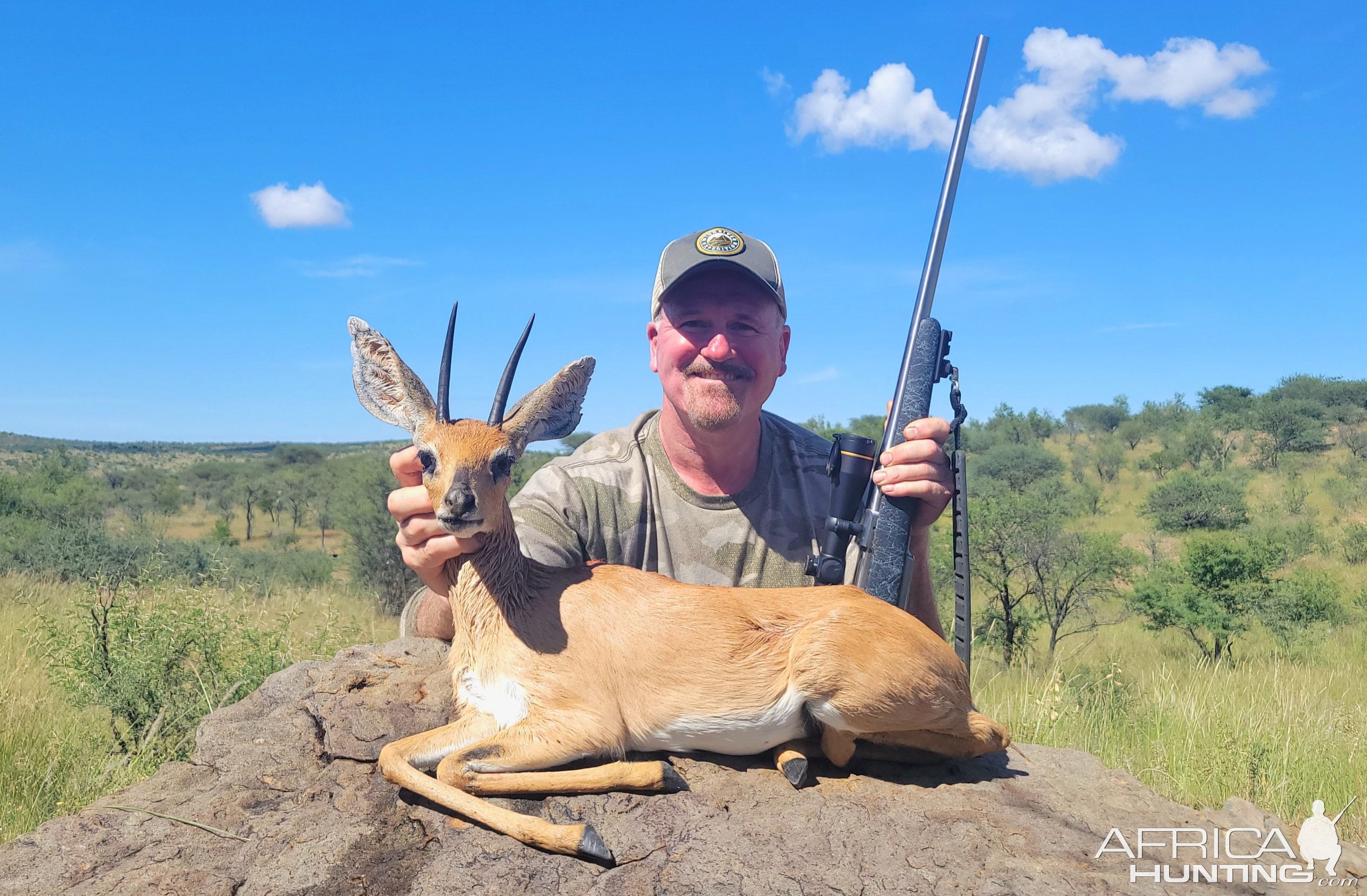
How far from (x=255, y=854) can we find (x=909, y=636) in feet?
9.72

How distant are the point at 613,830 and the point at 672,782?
0.41 meters

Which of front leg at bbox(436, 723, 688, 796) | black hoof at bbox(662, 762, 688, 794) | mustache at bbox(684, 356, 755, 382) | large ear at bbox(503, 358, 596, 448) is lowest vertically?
black hoof at bbox(662, 762, 688, 794)

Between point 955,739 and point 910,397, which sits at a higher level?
point 910,397

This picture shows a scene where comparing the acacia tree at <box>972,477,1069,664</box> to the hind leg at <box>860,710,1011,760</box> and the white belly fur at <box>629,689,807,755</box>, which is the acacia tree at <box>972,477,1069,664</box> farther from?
the white belly fur at <box>629,689,807,755</box>

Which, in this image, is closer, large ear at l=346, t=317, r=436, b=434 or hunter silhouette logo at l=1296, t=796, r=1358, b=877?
hunter silhouette logo at l=1296, t=796, r=1358, b=877

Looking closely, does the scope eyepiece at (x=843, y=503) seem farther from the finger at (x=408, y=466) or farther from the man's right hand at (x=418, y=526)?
the finger at (x=408, y=466)

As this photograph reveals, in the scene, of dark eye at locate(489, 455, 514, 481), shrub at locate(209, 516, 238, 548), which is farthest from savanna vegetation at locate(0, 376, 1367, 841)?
dark eye at locate(489, 455, 514, 481)

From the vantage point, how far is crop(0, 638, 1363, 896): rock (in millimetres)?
3465

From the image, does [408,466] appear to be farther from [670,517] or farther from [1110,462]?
[1110,462]

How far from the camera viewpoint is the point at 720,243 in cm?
634

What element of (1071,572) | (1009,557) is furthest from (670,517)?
(1071,572)

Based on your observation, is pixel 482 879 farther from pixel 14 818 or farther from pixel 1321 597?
pixel 1321 597

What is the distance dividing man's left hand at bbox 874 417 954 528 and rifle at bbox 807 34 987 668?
0.06 m

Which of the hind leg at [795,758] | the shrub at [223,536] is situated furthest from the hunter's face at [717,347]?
the shrub at [223,536]
